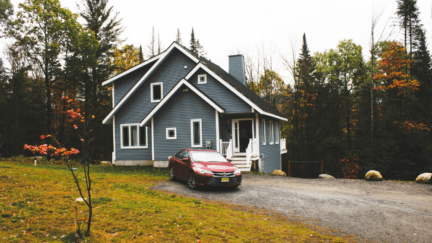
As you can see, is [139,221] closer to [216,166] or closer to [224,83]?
[216,166]

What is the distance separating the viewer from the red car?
1076 centimetres

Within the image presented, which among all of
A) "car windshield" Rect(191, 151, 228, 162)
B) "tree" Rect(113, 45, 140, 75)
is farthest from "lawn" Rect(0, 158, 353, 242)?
"tree" Rect(113, 45, 140, 75)

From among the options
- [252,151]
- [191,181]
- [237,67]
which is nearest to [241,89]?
[237,67]

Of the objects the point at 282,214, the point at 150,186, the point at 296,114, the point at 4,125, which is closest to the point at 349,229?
the point at 282,214

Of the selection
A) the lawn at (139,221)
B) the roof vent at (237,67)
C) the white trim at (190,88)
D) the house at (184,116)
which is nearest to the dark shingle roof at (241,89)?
the house at (184,116)

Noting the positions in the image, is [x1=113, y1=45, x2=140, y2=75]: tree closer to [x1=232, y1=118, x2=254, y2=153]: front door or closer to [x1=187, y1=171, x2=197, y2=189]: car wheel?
[x1=232, y1=118, x2=254, y2=153]: front door

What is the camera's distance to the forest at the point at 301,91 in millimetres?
22859

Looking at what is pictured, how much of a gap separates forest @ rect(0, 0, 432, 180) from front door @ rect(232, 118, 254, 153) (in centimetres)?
1098

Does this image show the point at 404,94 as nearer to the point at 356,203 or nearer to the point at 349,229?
the point at 356,203

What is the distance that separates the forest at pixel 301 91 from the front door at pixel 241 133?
1098 centimetres

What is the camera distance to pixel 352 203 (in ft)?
30.2

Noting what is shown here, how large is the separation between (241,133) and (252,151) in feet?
7.61

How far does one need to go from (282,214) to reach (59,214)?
216 inches

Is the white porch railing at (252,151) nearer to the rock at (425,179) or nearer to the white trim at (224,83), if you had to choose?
the white trim at (224,83)
